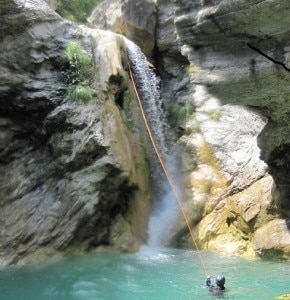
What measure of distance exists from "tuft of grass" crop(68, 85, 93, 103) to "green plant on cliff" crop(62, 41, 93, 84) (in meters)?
0.39

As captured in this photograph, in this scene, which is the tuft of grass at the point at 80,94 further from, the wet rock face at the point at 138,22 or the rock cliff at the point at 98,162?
the wet rock face at the point at 138,22

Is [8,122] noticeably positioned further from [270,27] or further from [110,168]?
[270,27]

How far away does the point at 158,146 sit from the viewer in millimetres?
14242

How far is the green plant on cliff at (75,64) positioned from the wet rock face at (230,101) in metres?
3.18

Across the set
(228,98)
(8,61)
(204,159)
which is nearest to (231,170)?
(204,159)

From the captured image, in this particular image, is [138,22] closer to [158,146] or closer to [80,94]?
[158,146]

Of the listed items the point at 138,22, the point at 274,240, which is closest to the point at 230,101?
the point at 274,240

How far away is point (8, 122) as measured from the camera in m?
12.1

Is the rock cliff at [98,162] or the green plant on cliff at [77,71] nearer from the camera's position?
the rock cliff at [98,162]

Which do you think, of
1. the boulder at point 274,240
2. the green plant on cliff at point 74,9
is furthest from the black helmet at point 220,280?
the green plant on cliff at point 74,9

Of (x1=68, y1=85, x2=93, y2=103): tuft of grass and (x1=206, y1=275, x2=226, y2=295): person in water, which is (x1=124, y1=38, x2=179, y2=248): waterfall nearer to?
(x1=68, y1=85, x2=93, y2=103): tuft of grass

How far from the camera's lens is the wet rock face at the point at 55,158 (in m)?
11.1

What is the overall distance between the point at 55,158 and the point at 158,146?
378cm

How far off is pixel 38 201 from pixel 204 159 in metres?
4.92
